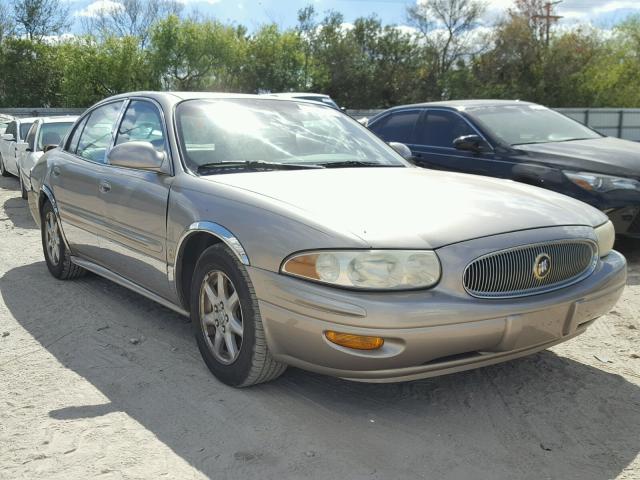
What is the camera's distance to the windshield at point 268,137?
4152mm

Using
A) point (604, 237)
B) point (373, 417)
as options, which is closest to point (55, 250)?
point (373, 417)

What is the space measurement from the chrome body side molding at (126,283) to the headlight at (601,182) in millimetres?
3989

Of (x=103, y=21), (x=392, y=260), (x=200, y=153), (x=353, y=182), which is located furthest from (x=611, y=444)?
(x=103, y=21)

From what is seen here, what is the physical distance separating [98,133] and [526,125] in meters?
4.54

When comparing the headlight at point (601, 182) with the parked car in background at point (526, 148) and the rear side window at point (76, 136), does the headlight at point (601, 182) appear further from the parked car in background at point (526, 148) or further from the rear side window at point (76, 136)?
the rear side window at point (76, 136)

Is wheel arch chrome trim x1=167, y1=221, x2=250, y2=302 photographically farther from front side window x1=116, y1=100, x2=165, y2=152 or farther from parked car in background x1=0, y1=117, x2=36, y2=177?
parked car in background x1=0, y1=117, x2=36, y2=177

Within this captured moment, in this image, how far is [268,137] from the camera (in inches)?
169

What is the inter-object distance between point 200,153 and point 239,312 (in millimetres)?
1116

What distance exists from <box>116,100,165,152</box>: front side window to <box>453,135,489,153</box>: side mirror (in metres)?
3.53

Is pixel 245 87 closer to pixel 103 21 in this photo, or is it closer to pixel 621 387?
pixel 103 21

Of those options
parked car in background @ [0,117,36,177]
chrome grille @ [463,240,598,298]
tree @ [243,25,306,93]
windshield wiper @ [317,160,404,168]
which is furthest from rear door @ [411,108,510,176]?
tree @ [243,25,306,93]

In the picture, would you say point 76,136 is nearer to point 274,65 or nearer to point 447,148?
point 447,148

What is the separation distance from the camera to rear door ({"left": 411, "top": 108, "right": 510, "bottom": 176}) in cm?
718

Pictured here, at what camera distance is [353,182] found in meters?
3.78
